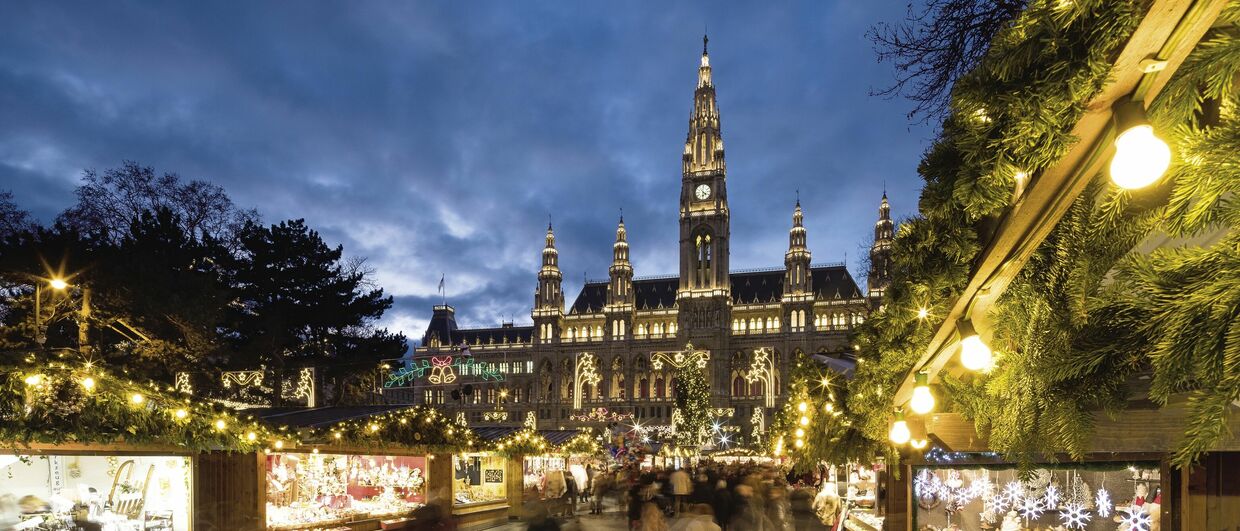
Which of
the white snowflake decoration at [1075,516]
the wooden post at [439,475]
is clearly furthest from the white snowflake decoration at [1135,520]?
the wooden post at [439,475]

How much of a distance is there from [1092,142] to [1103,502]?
4.12 metres

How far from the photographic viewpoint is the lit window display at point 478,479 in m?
19.1

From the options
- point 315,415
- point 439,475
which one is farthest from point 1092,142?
Result: point 439,475

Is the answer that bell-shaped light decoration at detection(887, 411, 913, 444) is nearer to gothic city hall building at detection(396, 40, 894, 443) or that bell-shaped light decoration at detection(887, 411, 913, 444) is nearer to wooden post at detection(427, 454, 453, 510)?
wooden post at detection(427, 454, 453, 510)

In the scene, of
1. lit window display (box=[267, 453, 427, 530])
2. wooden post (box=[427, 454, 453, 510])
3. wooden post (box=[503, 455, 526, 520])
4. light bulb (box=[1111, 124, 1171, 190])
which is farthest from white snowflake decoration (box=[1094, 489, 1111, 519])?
wooden post (box=[503, 455, 526, 520])

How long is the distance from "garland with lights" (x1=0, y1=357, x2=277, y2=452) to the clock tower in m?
73.2

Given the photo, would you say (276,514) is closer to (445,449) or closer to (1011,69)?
(445,449)

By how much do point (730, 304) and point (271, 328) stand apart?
208ft

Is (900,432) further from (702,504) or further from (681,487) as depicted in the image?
(681,487)

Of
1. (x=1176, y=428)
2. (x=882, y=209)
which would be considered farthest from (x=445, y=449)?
(x=882, y=209)

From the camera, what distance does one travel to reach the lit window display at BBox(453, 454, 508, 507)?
62.7 feet

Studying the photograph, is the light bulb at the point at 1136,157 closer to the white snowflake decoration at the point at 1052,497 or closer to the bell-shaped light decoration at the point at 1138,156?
the bell-shaped light decoration at the point at 1138,156

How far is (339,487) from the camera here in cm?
1448

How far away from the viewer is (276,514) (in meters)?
12.5
